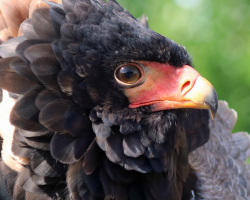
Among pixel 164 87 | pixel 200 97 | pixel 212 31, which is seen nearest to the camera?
pixel 200 97

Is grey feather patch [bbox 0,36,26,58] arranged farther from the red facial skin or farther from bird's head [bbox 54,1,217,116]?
the red facial skin

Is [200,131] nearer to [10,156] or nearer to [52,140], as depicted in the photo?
[52,140]

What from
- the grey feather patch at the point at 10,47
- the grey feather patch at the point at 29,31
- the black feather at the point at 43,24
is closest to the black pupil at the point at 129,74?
the black feather at the point at 43,24

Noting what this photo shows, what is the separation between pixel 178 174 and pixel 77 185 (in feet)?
2.47

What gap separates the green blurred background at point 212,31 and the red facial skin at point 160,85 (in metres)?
3.15

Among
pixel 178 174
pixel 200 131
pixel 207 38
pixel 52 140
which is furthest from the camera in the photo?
pixel 207 38

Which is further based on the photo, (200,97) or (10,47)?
(10,47)

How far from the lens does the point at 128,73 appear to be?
6.45ft

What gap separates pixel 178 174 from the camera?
240 centimetres

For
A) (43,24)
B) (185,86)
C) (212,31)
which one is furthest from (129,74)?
(212,31)

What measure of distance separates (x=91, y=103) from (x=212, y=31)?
361 cm

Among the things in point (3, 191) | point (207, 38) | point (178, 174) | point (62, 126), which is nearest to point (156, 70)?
point (62, 126)

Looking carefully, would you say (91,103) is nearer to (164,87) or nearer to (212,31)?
(164,87)

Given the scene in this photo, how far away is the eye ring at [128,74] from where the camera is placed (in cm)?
196
